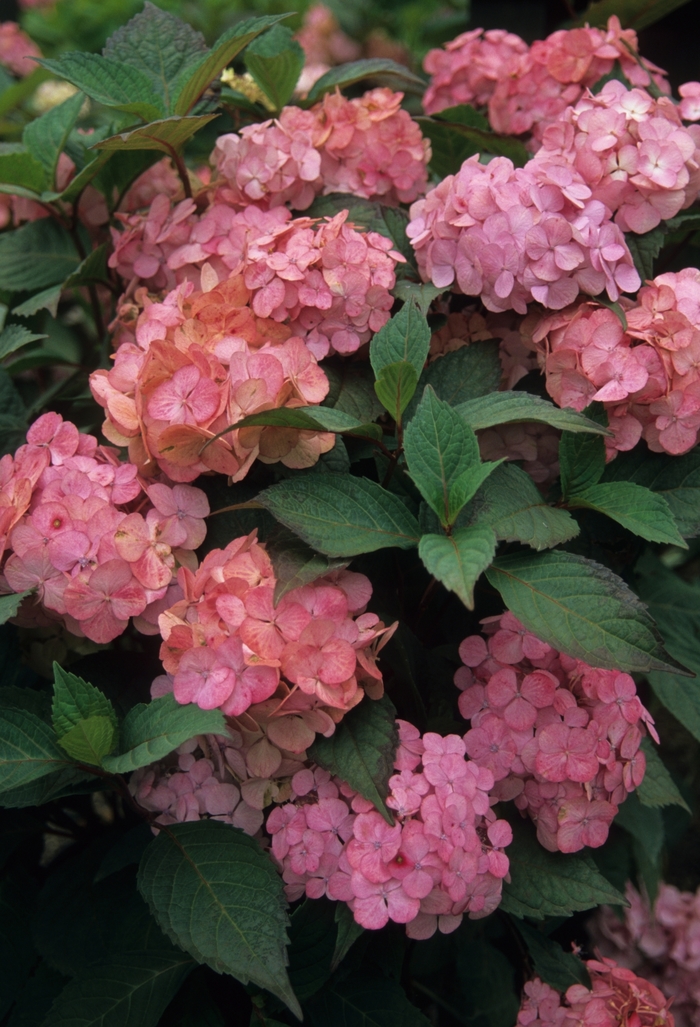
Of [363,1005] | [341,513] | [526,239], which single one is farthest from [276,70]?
[363,1005]

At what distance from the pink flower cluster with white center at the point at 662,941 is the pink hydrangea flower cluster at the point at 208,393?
1011 mm

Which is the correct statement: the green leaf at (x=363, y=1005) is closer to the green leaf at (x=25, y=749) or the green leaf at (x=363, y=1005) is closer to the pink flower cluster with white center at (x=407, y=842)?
the pink flower cluster with white center at (x=407, y=842)

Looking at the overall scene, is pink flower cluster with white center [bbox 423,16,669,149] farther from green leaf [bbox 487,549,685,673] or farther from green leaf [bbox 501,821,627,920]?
green leaf [bbox 501,821,627,920]

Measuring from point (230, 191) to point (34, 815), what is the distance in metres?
0.82

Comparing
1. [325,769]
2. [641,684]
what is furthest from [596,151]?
[641,684]

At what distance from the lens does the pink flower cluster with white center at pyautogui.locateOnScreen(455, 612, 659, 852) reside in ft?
2.63

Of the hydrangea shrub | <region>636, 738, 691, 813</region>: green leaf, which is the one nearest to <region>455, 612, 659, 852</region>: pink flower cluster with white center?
the hydrangea shrub

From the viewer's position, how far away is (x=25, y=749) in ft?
2.60

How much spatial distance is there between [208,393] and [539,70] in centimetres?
81

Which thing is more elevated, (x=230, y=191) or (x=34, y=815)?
(x=230, y=191)

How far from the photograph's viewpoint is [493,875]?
0.77 m

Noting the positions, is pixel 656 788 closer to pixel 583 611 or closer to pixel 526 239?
pixel 583 611

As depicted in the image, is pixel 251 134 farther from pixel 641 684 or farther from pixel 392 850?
pixel 641 684

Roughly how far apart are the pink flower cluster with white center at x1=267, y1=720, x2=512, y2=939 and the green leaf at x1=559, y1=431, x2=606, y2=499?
285mm
